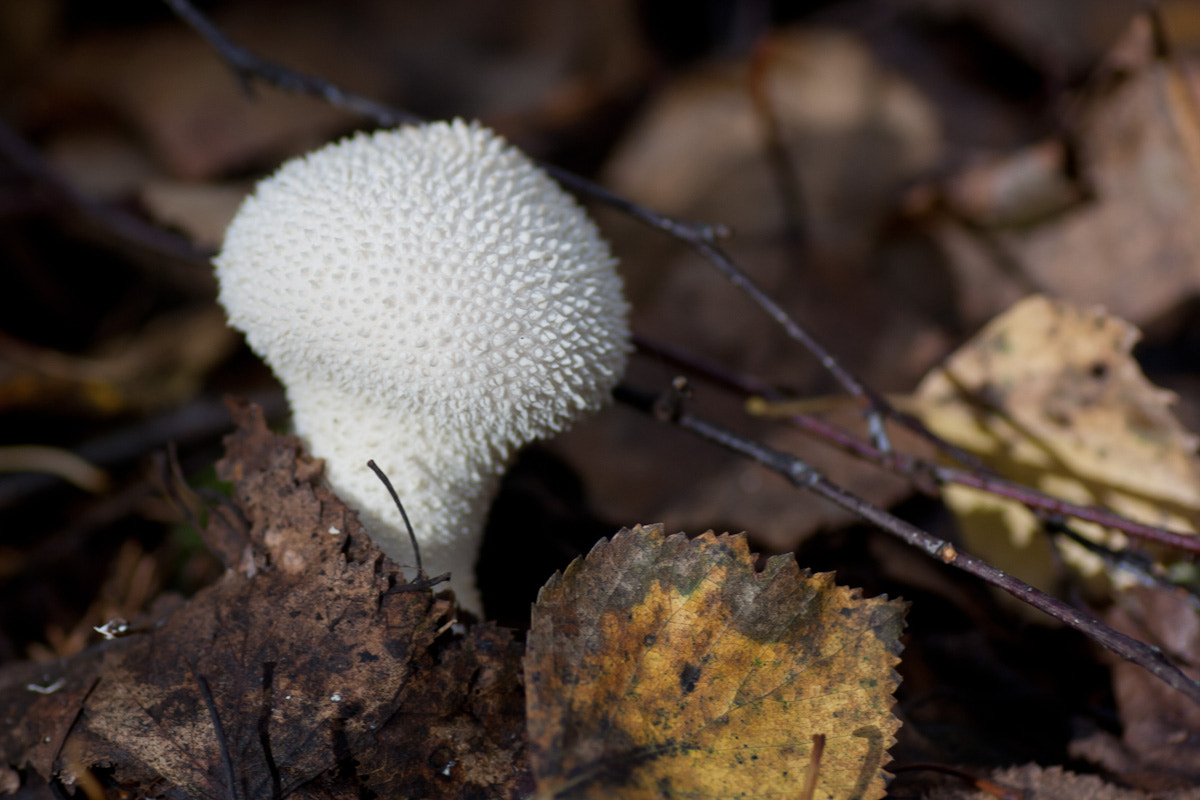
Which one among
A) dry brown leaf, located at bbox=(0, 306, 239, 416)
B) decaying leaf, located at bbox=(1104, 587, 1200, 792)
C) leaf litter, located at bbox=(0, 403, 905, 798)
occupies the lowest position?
dry brown leaf, located at bbox=(0, 306, 239, 416)

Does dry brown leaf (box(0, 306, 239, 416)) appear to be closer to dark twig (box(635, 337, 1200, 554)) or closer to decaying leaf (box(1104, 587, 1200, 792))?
dark twig (box(635, 337, 1200, 554))

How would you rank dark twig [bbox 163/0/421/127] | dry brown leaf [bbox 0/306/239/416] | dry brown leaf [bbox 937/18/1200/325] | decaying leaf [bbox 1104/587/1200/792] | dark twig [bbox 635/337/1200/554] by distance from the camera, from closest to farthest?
1. decaying leaf [bbox 1104/587/1200/792]
2. dark twig [bbox 635/337/1200/554]
3. dark twig [bbox 163/0/421/127]
4. dry brown leaf [bbox 937/18/1200/325]
5. dry brown leaf [bbox 0/306/239/416]

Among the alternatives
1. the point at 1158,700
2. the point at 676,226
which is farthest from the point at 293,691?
the point at 1158,700

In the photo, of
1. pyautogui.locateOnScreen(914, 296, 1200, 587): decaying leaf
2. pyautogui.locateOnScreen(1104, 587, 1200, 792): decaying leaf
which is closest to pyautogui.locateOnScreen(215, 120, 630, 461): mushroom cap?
pyautogui.locateOnScreen(914, 296, 1200, 587): decaying leaf

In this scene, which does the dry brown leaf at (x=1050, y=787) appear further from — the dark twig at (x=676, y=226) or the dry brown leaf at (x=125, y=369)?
the dry brown leaf at (x=125, y=369)

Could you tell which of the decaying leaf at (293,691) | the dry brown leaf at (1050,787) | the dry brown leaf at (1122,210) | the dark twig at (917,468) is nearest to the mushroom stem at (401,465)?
the decaying leaf at (293,691)

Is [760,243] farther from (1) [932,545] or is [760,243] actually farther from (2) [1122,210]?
(1) [932,545]
